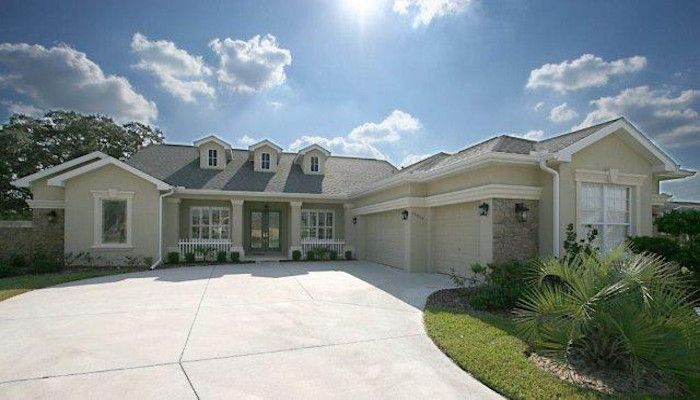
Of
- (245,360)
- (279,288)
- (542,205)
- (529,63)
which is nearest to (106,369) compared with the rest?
(245,360)

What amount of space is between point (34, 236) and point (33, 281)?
577 cm

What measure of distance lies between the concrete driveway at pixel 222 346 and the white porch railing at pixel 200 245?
283 inches

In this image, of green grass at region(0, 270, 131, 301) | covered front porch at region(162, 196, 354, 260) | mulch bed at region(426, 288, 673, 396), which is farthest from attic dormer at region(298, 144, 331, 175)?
mulch bed at region(426, 288, 673, 396)

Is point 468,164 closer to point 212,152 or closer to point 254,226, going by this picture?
point 254,226

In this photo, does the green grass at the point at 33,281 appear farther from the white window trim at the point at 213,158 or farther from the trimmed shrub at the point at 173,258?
the white window trim at the point at 213,158

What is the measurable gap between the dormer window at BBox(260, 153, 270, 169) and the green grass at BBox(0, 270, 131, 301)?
8803 mm

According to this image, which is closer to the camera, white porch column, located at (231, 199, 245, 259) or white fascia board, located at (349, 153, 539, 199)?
white fascia board, located at (349, 153, 539, 199)

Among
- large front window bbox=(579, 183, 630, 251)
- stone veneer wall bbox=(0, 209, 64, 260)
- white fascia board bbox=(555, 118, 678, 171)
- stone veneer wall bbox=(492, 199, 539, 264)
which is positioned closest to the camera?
white fascia board bbox=(555, 118, 678, 171)

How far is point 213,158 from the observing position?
61.5 ft

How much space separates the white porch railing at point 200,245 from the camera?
16.4 meters

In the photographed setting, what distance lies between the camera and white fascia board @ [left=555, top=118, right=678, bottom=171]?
31.2ft

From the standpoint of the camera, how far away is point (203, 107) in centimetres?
1620

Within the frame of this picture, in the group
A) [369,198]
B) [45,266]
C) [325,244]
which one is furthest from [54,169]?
[369,198]

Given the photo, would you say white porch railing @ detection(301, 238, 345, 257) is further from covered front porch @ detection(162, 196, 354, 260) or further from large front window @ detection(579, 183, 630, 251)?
large front window @ detection(579, 183, 630, 251)
